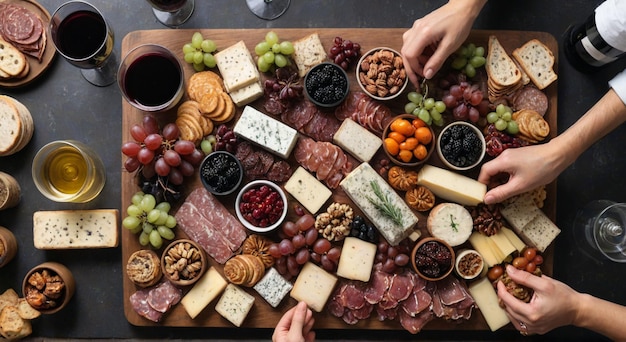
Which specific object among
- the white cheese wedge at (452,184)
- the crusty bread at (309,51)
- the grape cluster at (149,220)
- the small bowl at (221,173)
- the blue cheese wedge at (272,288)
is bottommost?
the blue cheese wedge at (272,288)

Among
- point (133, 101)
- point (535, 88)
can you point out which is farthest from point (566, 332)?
point (133, 101)

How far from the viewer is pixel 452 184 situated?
5.78 ft

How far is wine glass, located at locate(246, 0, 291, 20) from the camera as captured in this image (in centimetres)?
187

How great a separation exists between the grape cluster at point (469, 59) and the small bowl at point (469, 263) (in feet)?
1.90

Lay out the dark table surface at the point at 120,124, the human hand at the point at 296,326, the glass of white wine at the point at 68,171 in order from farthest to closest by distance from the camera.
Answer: the dark table surface at the point at 120,124
the glass of white wine at the point at 68,171
the human hand at the point at 296,326

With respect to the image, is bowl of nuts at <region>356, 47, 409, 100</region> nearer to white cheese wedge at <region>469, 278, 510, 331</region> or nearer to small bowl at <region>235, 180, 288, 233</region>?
small bowl at <region>235, 180, 288, 233</region>

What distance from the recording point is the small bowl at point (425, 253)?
1737 millimetres

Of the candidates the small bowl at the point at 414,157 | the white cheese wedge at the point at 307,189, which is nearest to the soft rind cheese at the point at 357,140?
the small bowl at the point at 414,157

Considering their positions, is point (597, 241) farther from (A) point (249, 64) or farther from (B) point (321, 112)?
(A) point (249, 64)

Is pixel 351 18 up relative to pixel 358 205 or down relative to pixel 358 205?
up

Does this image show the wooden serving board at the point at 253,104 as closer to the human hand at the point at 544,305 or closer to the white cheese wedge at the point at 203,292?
the white cheese wedge at the point at 203,292

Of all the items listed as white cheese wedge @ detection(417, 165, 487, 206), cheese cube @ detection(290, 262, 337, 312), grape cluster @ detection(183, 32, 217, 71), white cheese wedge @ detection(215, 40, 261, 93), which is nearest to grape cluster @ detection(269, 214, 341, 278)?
cheese cube @ detection(290, 262, 337, 312)

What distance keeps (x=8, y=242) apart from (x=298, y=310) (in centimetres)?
98

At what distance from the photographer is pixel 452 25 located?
167 cm
